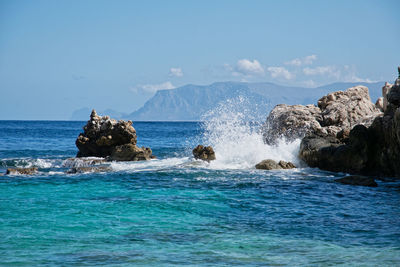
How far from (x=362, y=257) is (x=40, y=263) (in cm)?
560

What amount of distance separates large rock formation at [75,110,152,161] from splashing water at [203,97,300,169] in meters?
4.20

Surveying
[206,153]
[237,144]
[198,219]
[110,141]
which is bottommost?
[198,219]

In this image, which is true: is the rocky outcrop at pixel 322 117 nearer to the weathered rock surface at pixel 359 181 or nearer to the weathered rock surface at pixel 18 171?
the weathered rock surface at pixel 359 181

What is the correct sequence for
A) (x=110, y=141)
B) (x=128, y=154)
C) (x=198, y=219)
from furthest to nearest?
(x=110, y=141)
(x=128, y=154)
(x=198, y=219)

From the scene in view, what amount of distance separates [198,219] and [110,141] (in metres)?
15.4

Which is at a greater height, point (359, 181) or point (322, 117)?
point (322, 117)

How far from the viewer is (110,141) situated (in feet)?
84.1

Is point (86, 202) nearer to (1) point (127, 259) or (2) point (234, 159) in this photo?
(1) point (127, 259)

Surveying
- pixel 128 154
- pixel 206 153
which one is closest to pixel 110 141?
pixel 128 154

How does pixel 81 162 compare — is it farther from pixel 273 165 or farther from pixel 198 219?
pixel 198 219

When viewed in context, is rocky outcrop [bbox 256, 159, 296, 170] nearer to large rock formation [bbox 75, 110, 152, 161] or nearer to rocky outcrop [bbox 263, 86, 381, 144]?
rocky outcrop [bbox 263, 86, 381, 144]

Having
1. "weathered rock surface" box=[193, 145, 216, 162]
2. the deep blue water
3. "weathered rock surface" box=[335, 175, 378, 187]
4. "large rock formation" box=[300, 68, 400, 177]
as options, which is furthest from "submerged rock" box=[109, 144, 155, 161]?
"weathered rock surface" box=[335, 175, 378, 187]

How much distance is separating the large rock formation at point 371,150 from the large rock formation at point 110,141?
9935 mm

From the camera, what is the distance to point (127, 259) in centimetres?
799
